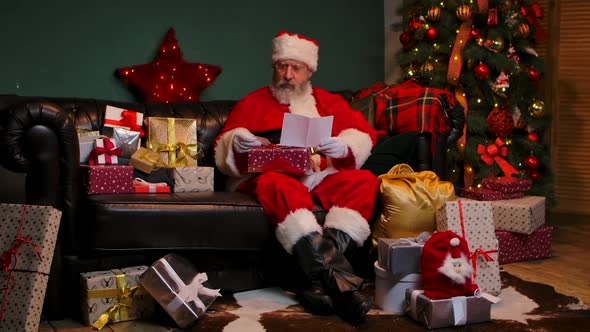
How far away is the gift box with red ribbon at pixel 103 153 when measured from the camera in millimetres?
3086

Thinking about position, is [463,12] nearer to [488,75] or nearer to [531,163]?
[488,75]

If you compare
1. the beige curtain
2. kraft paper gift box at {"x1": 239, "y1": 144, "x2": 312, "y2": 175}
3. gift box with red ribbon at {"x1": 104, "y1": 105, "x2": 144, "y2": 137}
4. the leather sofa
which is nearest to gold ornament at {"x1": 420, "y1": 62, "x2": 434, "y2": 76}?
the beige curtain

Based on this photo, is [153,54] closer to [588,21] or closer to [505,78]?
[505,78]

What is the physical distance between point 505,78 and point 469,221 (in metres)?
1.77

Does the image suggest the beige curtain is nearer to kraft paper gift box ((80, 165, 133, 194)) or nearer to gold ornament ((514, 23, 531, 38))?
gold ornament ((514, 23, 531, 38))

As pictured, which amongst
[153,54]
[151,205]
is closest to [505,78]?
[153,54]

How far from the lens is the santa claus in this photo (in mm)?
2802

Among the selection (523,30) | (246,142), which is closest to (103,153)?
(246,142)

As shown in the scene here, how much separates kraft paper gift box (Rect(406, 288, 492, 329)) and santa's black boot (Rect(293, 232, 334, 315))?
34 centimetres

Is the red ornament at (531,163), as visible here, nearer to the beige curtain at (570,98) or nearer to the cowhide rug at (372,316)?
the beige curtain at (570,98)

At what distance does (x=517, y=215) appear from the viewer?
140 inches

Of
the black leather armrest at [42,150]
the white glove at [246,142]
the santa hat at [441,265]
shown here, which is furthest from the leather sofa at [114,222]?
the santa hat at [441,265]

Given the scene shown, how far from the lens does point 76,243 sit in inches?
108

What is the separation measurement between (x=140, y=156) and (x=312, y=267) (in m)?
0.97
